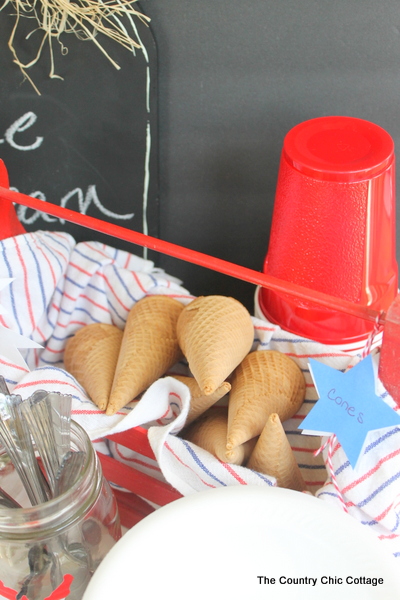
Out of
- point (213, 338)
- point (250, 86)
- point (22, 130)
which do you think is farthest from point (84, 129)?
point (213, 338)

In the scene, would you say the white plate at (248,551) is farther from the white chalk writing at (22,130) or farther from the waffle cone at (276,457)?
the white chalk writing at (22,130)

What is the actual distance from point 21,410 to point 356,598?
0.73 feet

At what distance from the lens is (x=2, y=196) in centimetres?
52

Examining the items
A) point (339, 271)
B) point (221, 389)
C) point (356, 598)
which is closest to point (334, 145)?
point (339, 271)

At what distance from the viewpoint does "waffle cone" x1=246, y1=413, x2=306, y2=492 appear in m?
0.43

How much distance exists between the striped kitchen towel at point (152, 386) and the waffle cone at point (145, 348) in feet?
0.05

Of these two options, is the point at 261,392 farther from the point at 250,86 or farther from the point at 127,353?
the point at 250,86

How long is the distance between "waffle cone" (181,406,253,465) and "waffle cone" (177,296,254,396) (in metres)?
0.04

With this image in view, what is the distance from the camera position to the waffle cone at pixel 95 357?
50 centimetres

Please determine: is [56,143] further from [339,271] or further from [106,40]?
[339,271]

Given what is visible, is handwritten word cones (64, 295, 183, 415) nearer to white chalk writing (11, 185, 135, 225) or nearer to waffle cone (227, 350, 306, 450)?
waffle cone (227, 350, 306, 450)

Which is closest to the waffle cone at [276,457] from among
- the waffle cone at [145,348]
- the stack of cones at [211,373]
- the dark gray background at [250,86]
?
the stack of cones at [211,373]

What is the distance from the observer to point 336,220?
19.2 inches

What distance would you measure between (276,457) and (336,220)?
0.19m
